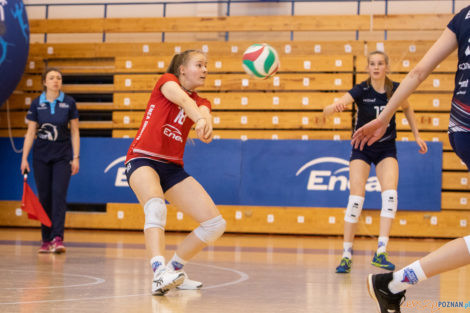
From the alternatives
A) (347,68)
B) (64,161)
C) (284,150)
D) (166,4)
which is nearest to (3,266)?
(64,161)

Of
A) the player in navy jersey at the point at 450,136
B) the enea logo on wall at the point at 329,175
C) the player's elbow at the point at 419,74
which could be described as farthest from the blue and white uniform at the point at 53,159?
the player's elbow at the point at 419,74

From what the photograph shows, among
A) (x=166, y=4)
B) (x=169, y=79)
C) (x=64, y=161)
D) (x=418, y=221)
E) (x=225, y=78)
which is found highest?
(x=166, y=4)

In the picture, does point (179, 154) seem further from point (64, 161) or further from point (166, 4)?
point (166, 4)

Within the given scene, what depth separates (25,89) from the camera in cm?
1155

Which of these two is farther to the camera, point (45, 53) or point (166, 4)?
point (166, 4)

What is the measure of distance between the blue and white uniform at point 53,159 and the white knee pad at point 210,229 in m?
3.04

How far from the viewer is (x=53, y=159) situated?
6.95m

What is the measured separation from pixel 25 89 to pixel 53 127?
4934mm

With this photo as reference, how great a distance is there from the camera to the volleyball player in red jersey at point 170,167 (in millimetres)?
4129

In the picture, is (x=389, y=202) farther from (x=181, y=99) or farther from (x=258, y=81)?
(x=258, y=81)

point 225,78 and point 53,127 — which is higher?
point 225,78

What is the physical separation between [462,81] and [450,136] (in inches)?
9.8

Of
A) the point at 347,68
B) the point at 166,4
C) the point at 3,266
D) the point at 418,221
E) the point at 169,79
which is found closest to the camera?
the point at 169,79

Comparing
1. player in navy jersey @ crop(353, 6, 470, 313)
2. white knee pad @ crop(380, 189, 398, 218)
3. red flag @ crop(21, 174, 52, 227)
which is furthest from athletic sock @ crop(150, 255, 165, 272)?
red flag @ crop(21, 174, 52, 227)
